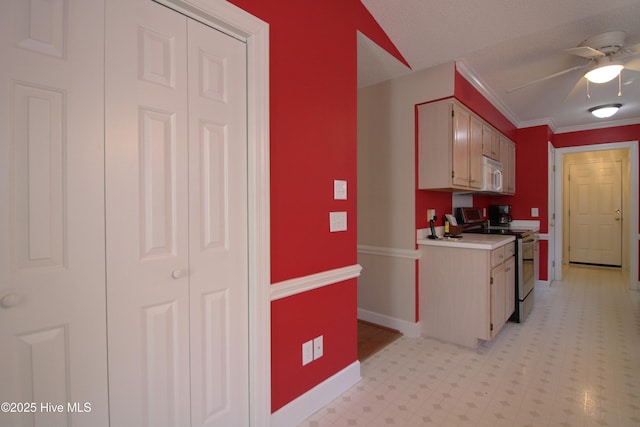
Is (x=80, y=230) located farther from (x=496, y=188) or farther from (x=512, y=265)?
(x=496, y=188)

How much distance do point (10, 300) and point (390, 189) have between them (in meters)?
2.74

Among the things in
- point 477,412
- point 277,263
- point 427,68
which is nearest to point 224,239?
point 277,263

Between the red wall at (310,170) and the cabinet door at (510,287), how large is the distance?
172cm

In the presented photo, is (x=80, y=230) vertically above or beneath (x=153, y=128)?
beneath

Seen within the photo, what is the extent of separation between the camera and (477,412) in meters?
1.80

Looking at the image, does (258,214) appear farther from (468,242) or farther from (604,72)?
(604,72)

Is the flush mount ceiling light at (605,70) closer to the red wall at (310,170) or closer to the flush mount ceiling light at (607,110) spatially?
the flush mount ceiling light at (607,110)

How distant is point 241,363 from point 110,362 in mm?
→ 586

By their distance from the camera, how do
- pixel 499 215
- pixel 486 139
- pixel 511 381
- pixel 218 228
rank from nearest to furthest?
1. pixel 218 228
2. pixel 511 381
3. pixel 486 139
4. pixel 499 215

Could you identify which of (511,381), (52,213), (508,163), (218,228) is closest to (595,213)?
(508,163)

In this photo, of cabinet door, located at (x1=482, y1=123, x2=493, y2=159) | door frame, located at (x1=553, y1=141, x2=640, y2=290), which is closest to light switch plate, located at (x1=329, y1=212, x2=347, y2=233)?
cabinet door, located at (x1=482, y1=123, x2=493, y2=159)

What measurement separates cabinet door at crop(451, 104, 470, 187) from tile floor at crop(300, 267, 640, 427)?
4.96 ft

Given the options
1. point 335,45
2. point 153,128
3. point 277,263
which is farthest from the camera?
point 335,45

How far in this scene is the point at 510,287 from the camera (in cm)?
303
